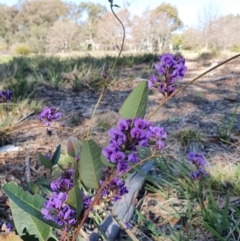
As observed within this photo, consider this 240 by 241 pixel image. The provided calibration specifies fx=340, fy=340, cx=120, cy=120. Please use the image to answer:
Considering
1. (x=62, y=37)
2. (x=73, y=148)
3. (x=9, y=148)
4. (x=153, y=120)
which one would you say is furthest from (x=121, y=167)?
(x=62, y=37)

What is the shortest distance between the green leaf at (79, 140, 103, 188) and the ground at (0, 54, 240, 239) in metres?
0.40

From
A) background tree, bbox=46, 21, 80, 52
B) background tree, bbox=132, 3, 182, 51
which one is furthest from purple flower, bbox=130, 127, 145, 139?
background tree, bbox=46, 21, 80, 52

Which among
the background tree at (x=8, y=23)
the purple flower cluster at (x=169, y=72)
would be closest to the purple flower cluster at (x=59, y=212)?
the purple flower cluster at (x=169, y=72)

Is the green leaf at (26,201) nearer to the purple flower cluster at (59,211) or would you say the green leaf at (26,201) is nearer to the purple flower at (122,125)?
the purple flower cluster at (59,211)

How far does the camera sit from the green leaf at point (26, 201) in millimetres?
558

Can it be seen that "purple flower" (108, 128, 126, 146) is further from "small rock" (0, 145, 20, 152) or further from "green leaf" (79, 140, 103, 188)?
"small rock" (0, 145, 20, 152)

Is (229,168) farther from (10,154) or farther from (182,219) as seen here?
(10,154)

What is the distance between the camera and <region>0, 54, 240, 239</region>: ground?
2.02 m

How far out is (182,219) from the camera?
1317 millimetres

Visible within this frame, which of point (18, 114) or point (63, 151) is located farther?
point (18, 114)

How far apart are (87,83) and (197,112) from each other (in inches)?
83.0

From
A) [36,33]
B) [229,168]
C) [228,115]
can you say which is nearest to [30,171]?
[229,168]

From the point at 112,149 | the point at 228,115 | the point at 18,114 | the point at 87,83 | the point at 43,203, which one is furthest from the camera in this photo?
the point at 87,83

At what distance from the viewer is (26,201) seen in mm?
582
